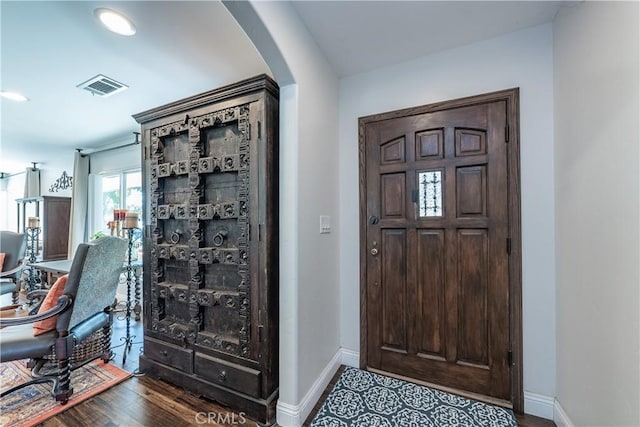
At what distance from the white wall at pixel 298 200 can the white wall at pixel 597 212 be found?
1422mm

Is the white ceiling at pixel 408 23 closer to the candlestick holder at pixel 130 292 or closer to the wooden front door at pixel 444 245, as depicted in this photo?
the wooden front door at pixel 444 245

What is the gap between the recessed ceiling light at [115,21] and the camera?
1.54 metres

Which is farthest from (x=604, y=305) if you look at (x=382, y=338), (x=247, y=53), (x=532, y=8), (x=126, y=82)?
(x=126, y=82)

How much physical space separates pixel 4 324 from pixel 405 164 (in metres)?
2.85

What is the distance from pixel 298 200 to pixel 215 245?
0.70m

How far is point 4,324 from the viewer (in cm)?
165

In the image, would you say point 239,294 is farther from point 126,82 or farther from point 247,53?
point 126,82

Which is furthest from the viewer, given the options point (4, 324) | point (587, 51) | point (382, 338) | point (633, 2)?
point (382, 338)

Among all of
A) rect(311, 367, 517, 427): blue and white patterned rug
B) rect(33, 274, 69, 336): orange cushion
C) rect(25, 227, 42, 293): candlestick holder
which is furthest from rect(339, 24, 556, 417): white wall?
rect(25, 227, 42, 293): candlestick holder

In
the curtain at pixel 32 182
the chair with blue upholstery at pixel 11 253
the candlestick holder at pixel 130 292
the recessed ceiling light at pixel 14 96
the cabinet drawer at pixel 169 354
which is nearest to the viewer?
the cabinet drawer at pixel 169 354

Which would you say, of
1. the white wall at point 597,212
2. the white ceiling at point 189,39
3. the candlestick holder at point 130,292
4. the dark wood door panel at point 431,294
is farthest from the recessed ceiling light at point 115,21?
the white wall at point 597,212

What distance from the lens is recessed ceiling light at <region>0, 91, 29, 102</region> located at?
254 cm

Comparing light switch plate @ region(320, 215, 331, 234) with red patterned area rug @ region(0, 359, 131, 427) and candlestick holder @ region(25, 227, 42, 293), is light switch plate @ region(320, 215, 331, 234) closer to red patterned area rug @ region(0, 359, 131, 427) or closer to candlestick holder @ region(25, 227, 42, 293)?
red patterned area rug @ region(0, 359, 131, 427)

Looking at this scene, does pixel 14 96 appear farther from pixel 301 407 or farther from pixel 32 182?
pixel 32 182
